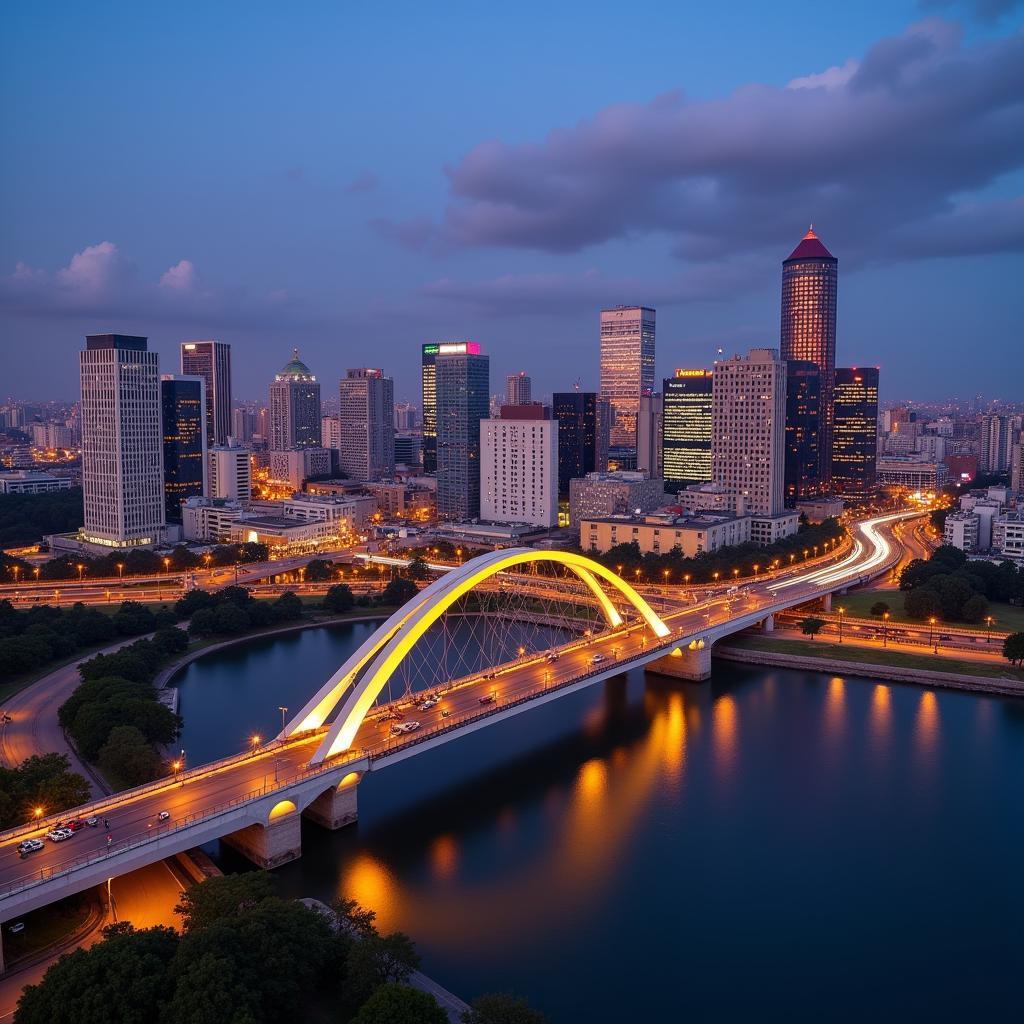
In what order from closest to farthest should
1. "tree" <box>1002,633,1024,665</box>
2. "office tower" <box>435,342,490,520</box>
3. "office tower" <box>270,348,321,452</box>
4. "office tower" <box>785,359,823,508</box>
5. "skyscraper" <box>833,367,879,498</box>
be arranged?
"tree" <box>1002,633,1024,665</box> → "office tower" <box>435,342,490,520</box> → "office tower" <box>785,359,823,508</box> → "skyscraper" <box>833,367,879,498</box> → "office tower" <box>270,348,321,452</box>

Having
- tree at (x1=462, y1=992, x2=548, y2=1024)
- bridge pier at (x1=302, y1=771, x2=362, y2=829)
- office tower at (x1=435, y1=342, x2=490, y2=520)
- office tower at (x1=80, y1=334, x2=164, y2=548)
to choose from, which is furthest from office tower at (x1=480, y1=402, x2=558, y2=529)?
tree at (x1=462, y1=992, x2=548, y2=1024)

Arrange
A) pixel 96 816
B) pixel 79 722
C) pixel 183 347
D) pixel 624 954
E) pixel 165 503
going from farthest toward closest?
pixel 183 347, pixel 165 503, pixel 79 722, pixel 96 816, pixel 624 954

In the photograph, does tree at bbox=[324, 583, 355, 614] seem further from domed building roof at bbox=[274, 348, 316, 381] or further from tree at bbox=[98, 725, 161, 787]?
domed building roof at bbox=[274, 348, 316, 381]

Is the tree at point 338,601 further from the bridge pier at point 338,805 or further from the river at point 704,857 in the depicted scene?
the bridge pier at point 338,805

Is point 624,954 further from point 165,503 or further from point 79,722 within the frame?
point 165,503

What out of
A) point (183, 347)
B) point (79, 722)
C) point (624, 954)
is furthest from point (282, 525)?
point (183, 347)
